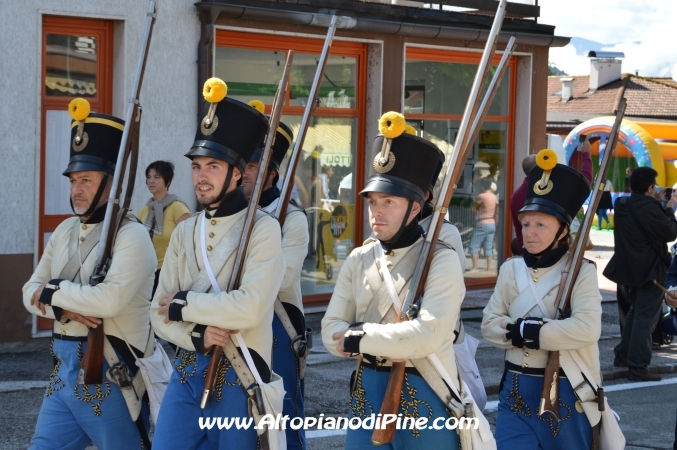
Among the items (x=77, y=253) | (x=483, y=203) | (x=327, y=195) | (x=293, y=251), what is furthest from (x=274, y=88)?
(x=77, y=253)

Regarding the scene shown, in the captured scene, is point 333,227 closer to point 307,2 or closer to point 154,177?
point 307,2

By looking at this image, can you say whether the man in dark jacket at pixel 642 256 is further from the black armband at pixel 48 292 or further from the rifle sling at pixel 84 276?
the black armband at pixel 48 292

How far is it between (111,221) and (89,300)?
0.42m

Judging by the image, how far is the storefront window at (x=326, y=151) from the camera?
1190cm

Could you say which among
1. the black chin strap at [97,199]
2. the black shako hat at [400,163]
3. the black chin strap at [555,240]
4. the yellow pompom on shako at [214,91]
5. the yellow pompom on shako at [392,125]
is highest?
the yellow pompom on shako at [214,91]

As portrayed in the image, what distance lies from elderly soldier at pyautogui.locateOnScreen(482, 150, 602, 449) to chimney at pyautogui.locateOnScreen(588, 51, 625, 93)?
138 ft

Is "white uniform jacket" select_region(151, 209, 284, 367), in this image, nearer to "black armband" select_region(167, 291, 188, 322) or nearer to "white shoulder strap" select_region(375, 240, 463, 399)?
"black armband" select_region(167, 291, 188, 322)

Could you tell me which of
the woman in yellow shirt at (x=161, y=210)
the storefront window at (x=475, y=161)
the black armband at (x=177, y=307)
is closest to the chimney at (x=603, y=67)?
the storefront window at (x=475, y=161)

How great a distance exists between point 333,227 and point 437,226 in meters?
8.17

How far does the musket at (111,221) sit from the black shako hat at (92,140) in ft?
0.34

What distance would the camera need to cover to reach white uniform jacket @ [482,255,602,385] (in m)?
5.07

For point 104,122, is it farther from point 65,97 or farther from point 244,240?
point 65,97

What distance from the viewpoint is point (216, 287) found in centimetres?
449

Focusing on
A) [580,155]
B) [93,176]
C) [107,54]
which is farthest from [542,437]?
[580,155]
